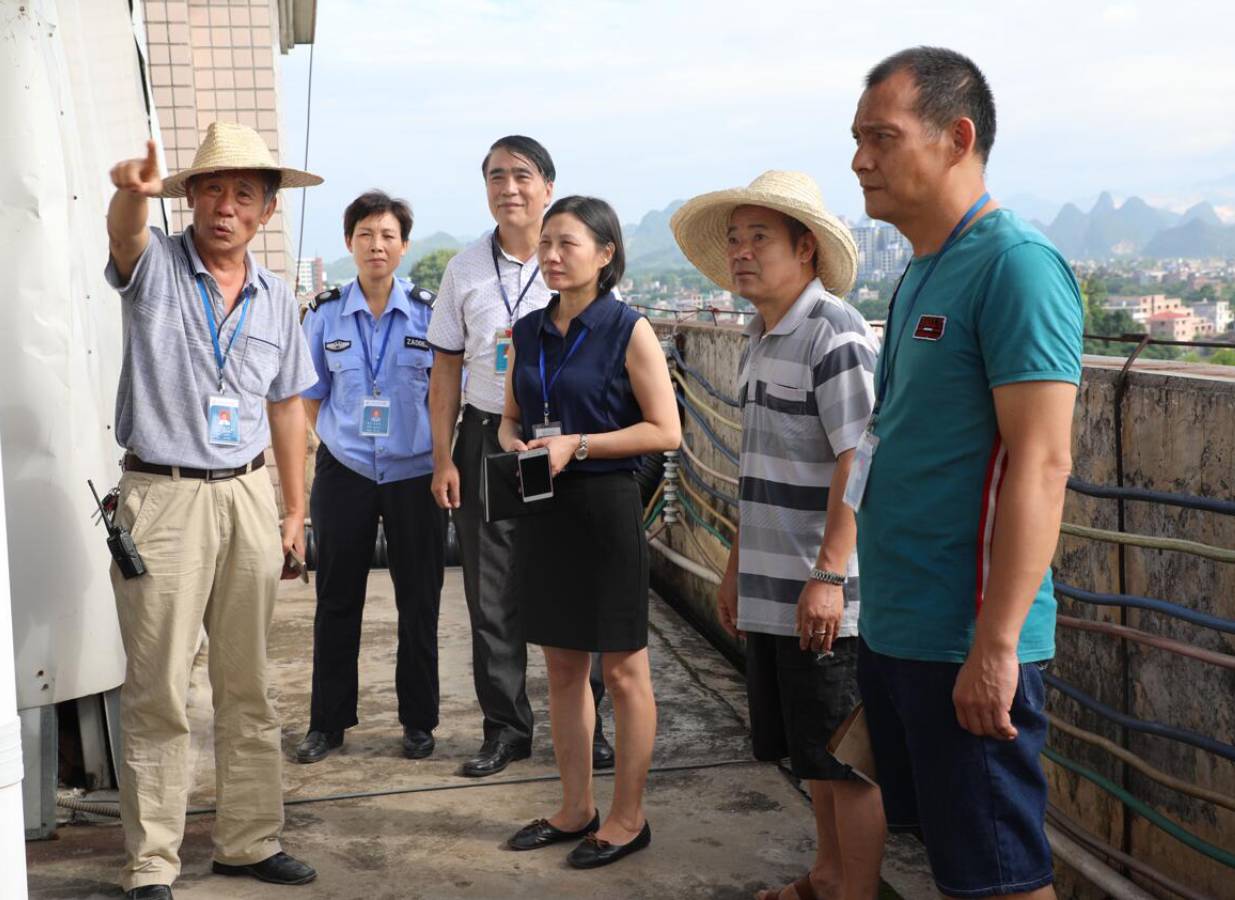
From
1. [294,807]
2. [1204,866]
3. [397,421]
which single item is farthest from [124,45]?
[1204,866]

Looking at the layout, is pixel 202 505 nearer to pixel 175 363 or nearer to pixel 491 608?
pixel 175 363

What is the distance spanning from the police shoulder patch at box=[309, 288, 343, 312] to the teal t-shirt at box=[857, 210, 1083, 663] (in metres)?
2.85

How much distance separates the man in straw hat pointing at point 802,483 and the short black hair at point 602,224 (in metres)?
0.47

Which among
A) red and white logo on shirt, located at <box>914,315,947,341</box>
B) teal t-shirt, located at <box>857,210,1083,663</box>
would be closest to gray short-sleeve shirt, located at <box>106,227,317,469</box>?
teal t-shirt, located at <box>857,210,1083,663</box>

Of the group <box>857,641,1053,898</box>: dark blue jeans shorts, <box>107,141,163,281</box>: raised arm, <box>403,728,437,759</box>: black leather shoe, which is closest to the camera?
<box>857,641,1053,898</box>: dark blue jeans shorts

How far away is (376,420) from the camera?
14.4 ft

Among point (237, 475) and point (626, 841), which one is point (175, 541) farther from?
point (626, 841)

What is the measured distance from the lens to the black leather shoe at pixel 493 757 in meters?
4.18

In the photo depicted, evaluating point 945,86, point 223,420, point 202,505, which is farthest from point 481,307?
point 945,86

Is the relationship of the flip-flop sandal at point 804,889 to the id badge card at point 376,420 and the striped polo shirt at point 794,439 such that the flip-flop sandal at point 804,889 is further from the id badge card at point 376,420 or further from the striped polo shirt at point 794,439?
the id badge card at point 376,420

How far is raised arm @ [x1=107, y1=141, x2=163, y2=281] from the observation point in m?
2.85

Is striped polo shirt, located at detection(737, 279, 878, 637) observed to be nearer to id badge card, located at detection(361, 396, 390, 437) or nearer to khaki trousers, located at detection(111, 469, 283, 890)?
khaki trousers, located at detection(111, 469, 283, 890)

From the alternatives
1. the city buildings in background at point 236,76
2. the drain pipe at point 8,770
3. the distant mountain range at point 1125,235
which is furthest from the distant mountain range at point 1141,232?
the drain pipe at point 8,770

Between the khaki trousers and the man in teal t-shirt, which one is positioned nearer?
the man in teal t-shirt
